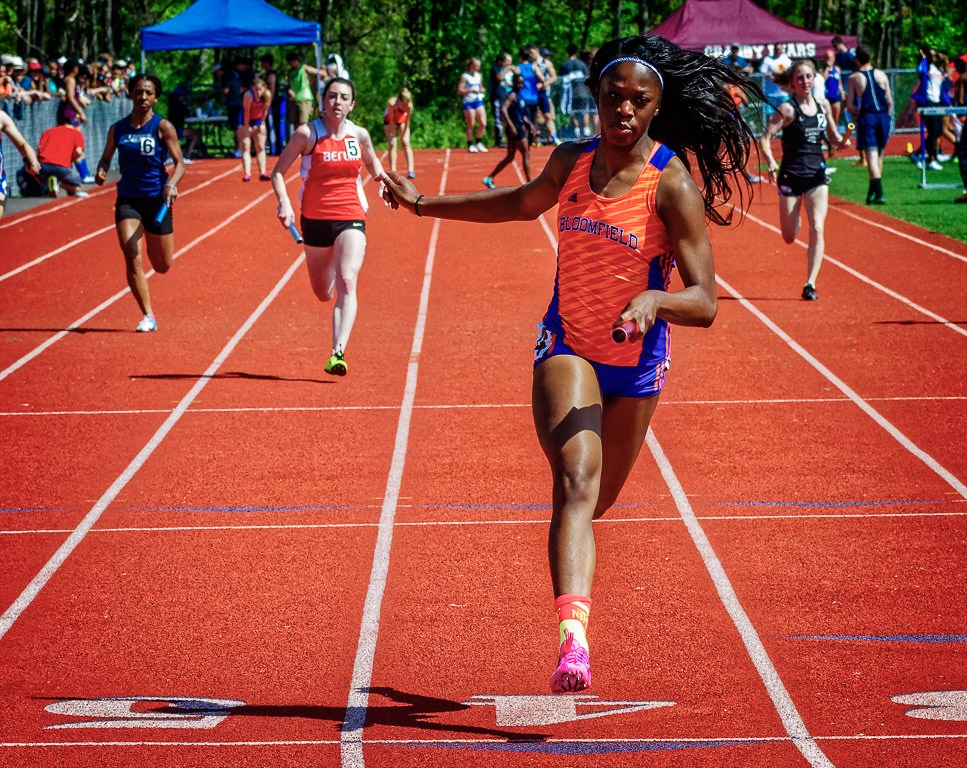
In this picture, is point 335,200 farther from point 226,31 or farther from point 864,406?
point 226,31

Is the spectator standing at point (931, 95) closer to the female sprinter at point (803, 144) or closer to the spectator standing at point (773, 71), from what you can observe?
the spectator standing at point (773, 71)

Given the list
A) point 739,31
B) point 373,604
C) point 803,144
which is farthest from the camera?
point 739,31

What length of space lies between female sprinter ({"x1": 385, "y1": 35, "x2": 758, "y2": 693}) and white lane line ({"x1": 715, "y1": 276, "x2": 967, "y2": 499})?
311 cm

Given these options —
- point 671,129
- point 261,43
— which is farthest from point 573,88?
point 671,129

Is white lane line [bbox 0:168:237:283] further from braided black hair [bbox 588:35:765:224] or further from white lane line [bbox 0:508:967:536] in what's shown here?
braided black hair [bbox 588:35:765:224]

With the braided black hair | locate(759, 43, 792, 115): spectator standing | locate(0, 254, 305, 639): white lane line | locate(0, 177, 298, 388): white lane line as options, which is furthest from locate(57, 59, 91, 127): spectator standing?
the braided black hair

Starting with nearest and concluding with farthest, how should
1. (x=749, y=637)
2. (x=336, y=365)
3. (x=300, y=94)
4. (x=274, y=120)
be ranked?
1. (x=749, y=637)
2. (x=336, y=365)
3. (x=300, y=94)
4. (x=274, y=120)

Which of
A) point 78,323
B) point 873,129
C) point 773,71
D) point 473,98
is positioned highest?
point 773,71

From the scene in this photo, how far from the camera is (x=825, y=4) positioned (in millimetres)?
59000

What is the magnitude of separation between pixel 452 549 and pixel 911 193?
706 inches

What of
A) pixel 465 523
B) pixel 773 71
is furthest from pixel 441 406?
pixel 773 71

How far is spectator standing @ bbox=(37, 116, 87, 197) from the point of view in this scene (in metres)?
23.1

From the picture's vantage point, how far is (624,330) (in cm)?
363

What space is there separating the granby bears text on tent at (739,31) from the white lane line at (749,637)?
30.9 meters
